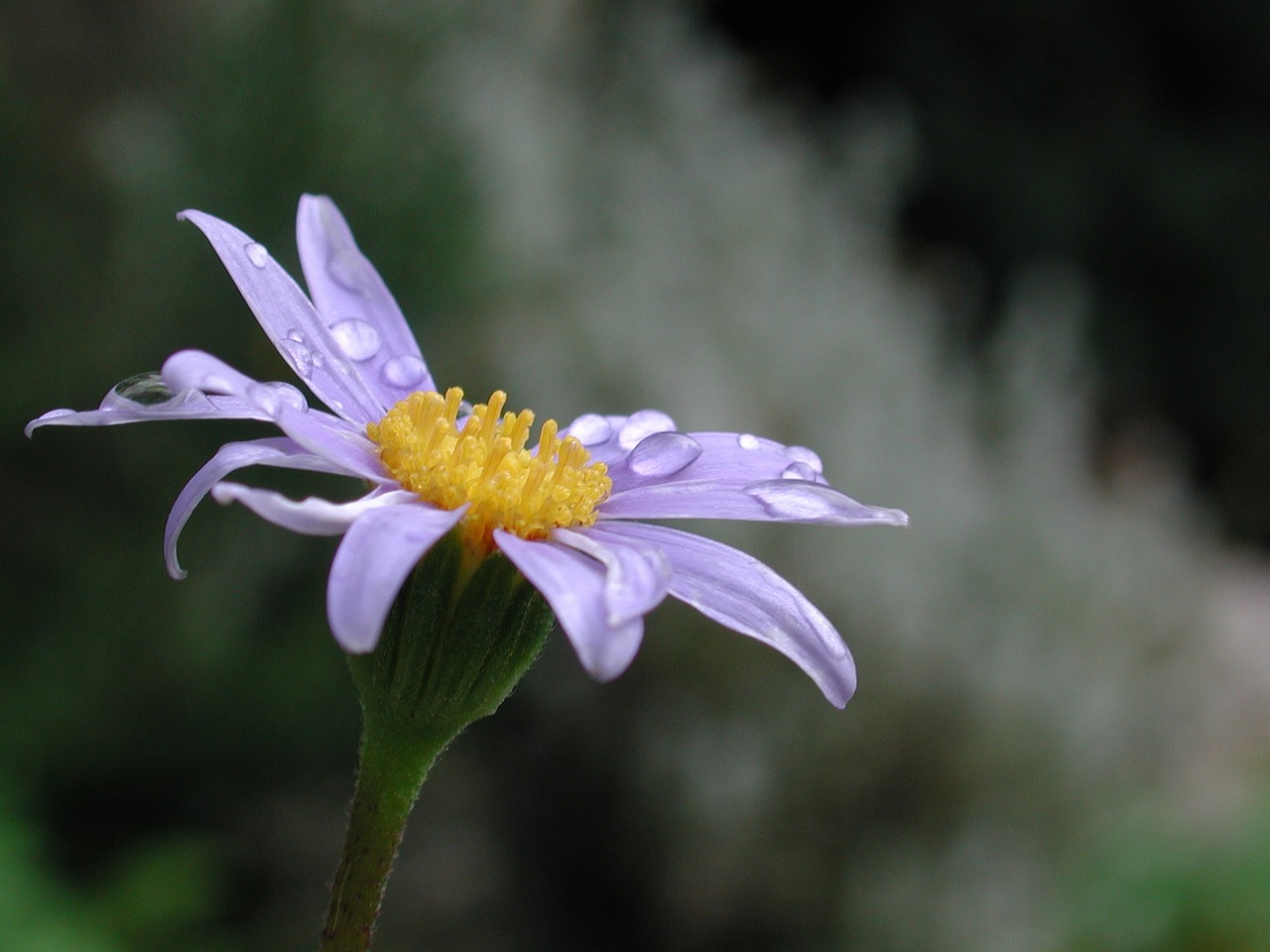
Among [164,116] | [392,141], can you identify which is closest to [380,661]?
→ [392,141]

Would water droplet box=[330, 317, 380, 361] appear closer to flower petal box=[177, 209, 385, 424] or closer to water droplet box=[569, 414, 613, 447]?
flower petal box=[177, 209, 385, 424]

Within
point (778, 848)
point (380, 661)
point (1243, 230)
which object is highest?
point (1243, 230)

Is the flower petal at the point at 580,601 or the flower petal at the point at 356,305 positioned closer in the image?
the flower petal at the point at 580,601

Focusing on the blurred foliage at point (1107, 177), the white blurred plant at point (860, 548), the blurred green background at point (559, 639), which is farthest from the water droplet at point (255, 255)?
the blurred foliage at point (1107, 177)

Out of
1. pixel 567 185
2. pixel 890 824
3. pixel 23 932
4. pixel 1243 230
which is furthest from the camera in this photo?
pixel 1243 230

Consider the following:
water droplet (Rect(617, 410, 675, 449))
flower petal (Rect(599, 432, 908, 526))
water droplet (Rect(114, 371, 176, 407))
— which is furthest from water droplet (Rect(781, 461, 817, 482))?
water droplet (Rect(114, 371, 176, 407))

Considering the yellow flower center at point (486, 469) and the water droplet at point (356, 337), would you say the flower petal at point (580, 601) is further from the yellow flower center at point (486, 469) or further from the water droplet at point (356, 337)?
the water droplet at point (356, 337)

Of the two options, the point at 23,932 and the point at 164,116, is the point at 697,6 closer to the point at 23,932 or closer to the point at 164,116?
the point at 164,116
